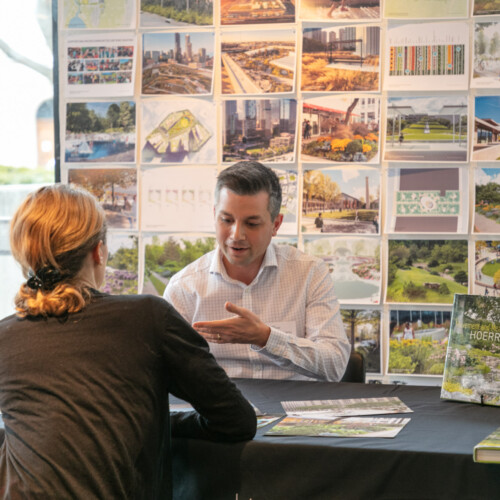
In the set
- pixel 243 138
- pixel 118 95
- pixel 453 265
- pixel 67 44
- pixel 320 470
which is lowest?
pixel 320 470

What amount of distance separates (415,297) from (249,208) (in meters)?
1.30

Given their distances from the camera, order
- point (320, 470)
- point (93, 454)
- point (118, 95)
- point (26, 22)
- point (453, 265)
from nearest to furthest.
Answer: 1. point (93, 454)
2. point (320, 470)
3. point (453, 265)
4. point (118, 95)
5. point (26, 22)

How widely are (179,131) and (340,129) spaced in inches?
31.5

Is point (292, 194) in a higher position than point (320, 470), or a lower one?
higher

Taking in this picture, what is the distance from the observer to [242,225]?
7.65ft

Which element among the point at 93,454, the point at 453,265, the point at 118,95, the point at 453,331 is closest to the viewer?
the point at 93,454

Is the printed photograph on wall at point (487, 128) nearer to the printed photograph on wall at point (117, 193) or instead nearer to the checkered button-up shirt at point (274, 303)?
the checkered button-up shirt at point (274, 303)

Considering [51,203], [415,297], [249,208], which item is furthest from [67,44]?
[51,203]

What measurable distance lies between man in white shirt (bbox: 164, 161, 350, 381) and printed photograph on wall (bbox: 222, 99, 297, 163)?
0.91m

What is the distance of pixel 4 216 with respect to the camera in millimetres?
3754

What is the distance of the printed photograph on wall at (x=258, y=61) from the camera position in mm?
3328

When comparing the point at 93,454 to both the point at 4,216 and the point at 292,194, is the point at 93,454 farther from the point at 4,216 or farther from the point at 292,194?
the point at 4,216

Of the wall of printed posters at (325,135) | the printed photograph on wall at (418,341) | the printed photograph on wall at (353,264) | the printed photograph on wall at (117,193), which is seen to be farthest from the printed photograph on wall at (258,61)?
the printed photograph on wall at (418,341)

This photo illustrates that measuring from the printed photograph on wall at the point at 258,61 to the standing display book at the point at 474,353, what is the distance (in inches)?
70.7
